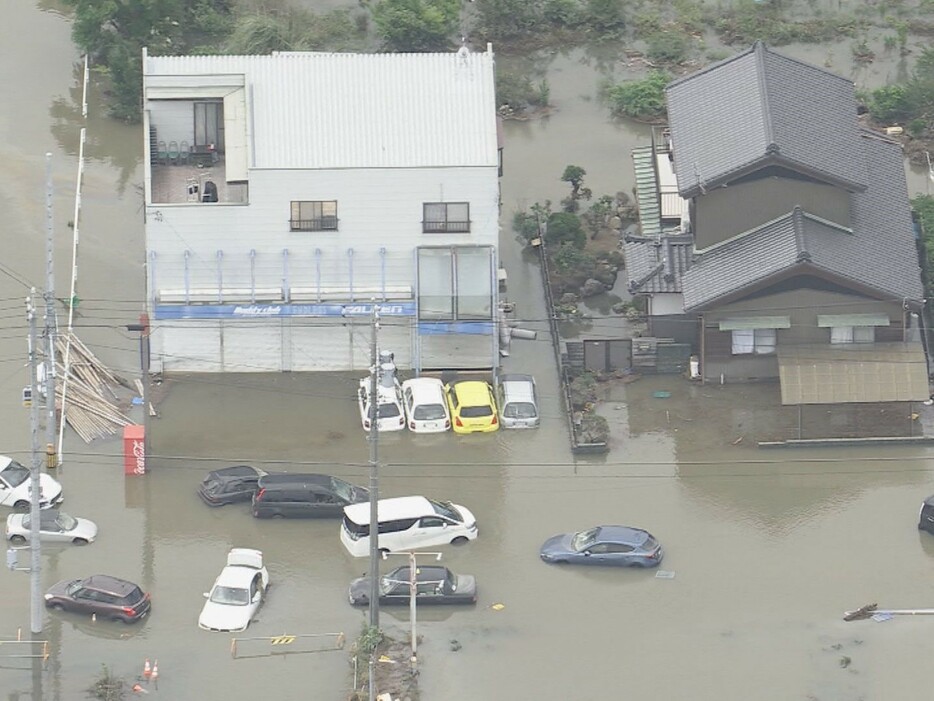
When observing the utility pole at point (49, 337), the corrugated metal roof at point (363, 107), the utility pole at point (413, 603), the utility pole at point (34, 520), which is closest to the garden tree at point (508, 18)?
the corrugated metal roof at point (363, 107)

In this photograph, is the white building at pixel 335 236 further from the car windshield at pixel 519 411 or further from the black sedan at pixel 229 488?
the black sedan at pixel 229 488

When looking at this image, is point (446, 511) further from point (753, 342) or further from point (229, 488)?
point (753, 342)

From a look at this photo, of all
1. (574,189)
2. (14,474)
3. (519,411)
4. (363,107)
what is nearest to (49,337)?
(14,474)

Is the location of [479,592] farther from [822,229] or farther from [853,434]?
[822,229]

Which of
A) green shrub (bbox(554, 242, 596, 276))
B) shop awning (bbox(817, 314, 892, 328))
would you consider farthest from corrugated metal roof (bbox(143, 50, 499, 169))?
shop awning (bbox(817, 314, 892, 328))

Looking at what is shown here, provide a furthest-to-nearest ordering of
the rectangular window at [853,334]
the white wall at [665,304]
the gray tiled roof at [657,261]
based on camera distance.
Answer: the white wall at [665,304]
the gray tiled roof at [657,261]
the rectangular window at [853,334]

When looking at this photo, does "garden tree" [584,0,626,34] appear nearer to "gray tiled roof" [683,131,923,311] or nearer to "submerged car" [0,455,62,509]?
"gray tiled roof" [683,131,923,311]

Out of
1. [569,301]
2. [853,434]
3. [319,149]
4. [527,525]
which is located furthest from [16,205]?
[853,434]
